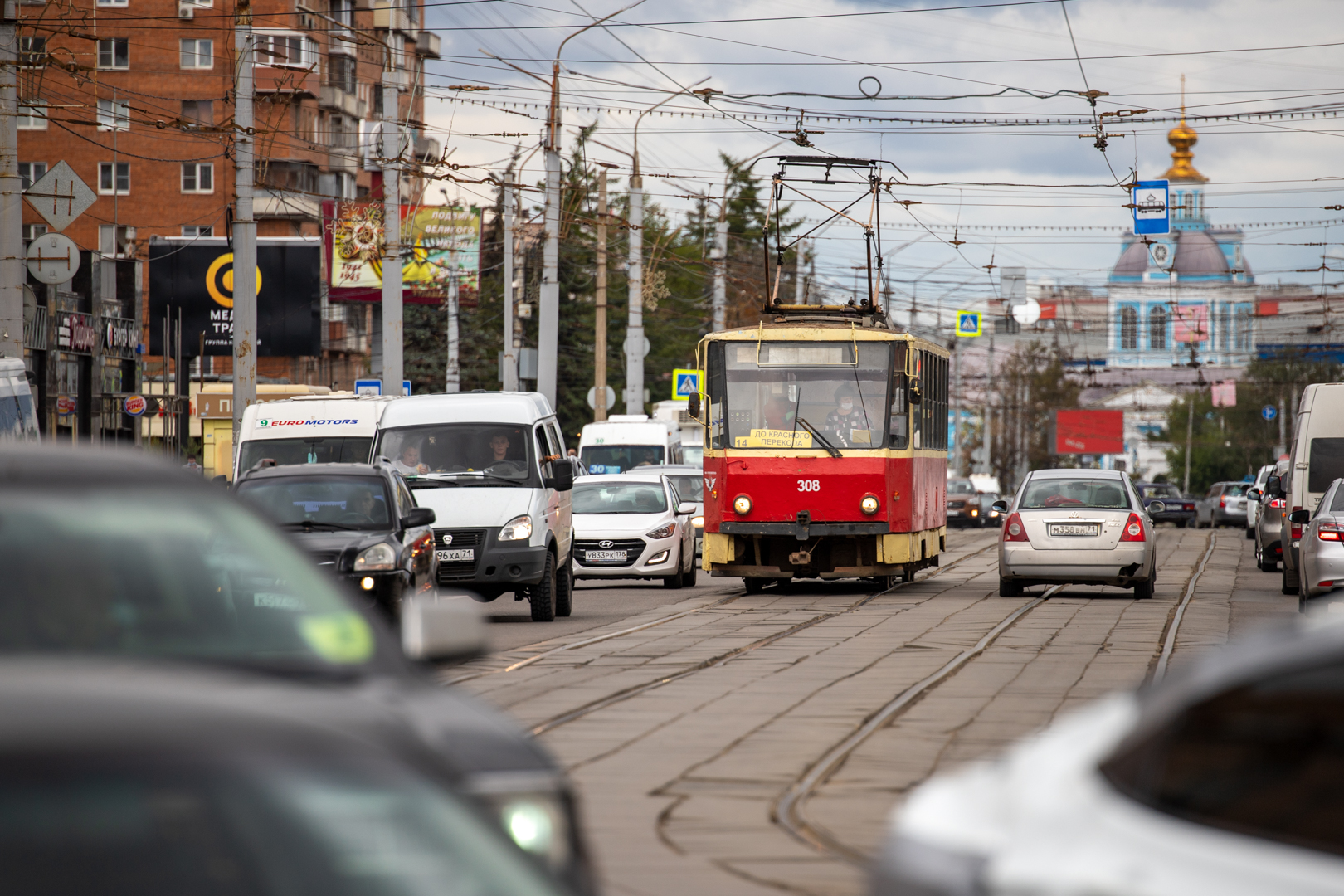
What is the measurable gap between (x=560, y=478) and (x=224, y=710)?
16.4m

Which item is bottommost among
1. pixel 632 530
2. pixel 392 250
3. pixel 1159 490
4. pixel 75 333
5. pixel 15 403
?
pixel 1159 490

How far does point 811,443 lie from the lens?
2314 cm

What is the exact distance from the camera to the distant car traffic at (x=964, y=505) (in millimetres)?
63312

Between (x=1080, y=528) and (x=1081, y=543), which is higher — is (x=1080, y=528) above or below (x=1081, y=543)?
above

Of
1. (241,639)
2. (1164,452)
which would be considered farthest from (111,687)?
(1164,452)

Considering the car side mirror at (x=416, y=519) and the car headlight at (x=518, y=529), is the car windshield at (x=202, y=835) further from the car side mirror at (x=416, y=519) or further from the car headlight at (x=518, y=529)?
the car headlight at (x=518, y=529)

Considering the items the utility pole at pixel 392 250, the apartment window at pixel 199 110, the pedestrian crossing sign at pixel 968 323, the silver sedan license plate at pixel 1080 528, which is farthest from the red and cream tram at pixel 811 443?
the apartment window at pixel 199 110

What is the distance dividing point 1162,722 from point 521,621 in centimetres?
1688

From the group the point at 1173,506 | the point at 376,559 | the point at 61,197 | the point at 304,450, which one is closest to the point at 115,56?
the point at 1173,506

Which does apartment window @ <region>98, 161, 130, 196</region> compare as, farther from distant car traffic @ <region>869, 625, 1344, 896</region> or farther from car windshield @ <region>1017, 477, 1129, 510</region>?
distant car traffic @ <region>869, 625, 1344, 896</region>

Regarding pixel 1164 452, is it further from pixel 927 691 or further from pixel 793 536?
→ pixel 927 691

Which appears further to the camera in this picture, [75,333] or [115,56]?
[115,56]

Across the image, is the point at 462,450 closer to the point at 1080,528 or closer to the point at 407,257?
the point at 1080,528

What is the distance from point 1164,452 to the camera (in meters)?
150
